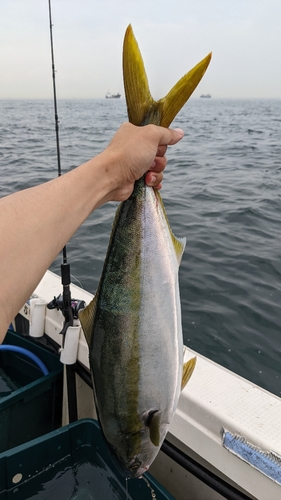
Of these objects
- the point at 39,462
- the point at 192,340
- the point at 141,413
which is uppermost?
the point at 141,413

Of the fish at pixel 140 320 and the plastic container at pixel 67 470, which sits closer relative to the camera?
the fish at pixel 140 320

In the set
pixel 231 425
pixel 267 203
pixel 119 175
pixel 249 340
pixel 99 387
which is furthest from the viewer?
pixel 267 203

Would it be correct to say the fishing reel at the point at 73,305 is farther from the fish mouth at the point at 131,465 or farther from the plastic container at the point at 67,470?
the fish mouth at the point at 131,465

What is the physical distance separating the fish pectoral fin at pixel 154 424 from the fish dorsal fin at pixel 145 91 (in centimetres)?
114

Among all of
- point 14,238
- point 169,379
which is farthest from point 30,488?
point 14,238

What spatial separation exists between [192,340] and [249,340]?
650 mm

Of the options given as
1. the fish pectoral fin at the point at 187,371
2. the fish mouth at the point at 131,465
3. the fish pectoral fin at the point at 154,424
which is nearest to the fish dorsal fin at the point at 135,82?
the fish pectoral fin at the point at 187,371

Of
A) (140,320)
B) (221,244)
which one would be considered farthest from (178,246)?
(221,244)

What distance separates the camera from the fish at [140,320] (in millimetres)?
1562

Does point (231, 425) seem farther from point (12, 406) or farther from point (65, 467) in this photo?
point (12, 406)

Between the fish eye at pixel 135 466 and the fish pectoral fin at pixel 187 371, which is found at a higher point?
the fish pectoral fin at pixel 187 371

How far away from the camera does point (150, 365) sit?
1.56 m

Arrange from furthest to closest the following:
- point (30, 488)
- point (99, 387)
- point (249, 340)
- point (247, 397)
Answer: point (249, 340)
point (30, 488)
point (247, 397)
point (99, 387)

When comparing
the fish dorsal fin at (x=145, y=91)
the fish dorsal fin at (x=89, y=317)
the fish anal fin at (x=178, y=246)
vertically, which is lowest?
the fish dorsal fin at (x=89, y=317)
